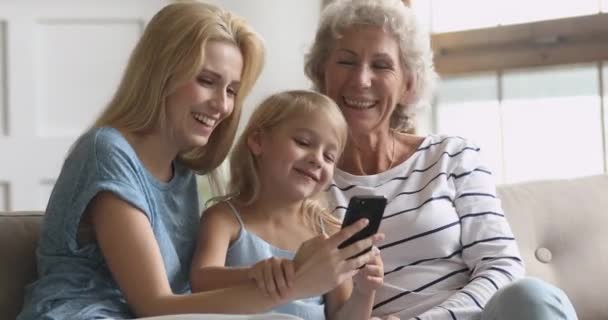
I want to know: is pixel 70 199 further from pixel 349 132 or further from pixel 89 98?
pixel 89 98

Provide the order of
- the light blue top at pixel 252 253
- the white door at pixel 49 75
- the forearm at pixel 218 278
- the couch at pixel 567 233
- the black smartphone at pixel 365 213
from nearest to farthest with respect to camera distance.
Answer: the black smartphone at pixel 365 213
the forearm at pixel 218 278
the light blue top at pixel 252 253
the couch at pixel 567 233
the white door at pixel 49 75

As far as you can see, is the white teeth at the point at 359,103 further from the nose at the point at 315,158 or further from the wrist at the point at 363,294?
the wrist at the point at 363,294

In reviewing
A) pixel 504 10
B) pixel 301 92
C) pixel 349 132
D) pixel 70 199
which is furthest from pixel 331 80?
pixel 504 10

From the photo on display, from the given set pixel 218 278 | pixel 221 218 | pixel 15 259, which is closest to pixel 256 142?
pixel 221 218

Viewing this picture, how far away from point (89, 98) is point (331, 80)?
139 centimetres

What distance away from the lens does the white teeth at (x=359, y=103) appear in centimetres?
212

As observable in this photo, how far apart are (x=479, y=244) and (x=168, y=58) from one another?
732 mm

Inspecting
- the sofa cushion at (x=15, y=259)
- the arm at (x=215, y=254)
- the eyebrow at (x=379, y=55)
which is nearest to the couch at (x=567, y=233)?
the eyebrow at (x=379, y=55)

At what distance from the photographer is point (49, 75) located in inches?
129

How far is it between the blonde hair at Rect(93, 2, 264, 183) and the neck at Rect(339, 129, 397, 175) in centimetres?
41

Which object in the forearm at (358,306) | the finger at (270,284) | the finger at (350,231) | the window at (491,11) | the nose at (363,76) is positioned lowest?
the forearm at (358,306)

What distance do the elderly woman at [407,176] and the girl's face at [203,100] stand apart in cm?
41

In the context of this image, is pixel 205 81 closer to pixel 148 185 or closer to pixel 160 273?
pixel 148 185

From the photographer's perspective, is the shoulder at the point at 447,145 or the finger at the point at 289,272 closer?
the finger at the point at 289,272
